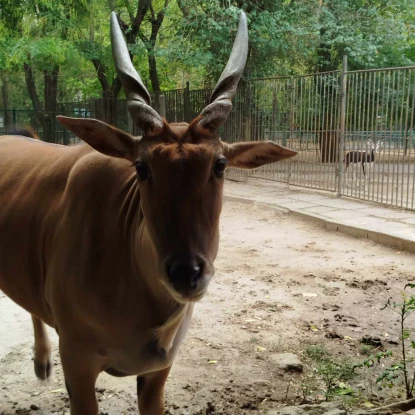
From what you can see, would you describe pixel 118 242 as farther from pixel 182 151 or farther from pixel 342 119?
pixel 342 119

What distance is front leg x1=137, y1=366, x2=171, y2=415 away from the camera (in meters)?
3.02

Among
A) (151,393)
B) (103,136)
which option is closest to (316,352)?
(151,393)

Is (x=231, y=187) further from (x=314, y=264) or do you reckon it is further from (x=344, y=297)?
(x=344, y=297)

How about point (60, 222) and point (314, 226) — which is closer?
point (60, 222)

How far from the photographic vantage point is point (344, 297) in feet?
18.0

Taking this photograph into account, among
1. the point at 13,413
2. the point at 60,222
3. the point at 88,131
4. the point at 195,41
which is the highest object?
the point at 195,41

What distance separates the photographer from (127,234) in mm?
2592

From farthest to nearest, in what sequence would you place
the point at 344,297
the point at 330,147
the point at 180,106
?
1. the point at 180,106
2. the point at 330,147
3. the point at 344,297

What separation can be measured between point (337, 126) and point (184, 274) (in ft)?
31.7

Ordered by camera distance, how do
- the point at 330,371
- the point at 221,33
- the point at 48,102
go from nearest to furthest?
the point at 330,371
the point at 221,33
the point at 48,102

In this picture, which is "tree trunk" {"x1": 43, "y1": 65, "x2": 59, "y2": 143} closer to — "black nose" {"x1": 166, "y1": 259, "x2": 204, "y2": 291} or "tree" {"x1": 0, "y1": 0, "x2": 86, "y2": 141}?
"tree" {"x1": 0, "y1": 0, "x2": 86, "y2": 141}

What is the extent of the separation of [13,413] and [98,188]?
168 centimetres

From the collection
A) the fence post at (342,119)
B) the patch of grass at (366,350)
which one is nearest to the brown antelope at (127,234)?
the patch of grass at (366,350)

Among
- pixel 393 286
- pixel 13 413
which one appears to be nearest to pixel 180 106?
pixel 393 286
